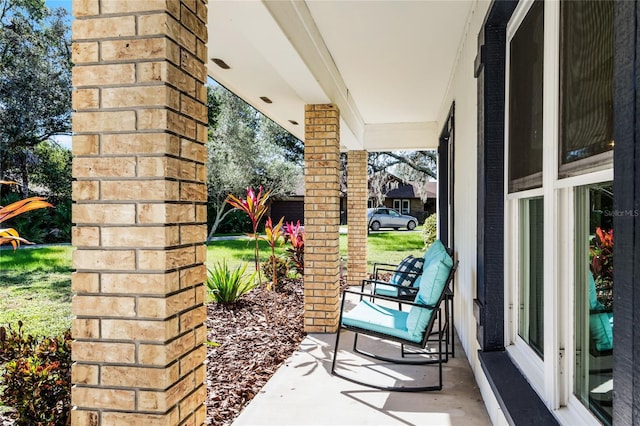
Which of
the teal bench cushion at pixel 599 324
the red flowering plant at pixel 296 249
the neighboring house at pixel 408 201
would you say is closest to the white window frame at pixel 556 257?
the teal bench cushion at pixel 599 324

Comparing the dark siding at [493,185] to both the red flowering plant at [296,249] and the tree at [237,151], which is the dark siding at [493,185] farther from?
the tree at [237,151]

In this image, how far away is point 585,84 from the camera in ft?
4.69

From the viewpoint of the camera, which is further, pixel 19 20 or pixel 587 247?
pixel 19 20

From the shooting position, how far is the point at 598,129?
4.26ft

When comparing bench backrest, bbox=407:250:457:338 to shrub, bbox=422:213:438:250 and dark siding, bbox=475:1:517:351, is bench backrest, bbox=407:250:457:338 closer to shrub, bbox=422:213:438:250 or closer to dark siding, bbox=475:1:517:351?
dark siding, bbox=475:1:517:351

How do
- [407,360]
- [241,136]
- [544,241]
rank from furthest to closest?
[241,136]
[407,360]
[544,241]

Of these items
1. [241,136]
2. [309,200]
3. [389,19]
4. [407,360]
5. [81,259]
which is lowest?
[407,360]

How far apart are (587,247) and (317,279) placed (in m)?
3.38

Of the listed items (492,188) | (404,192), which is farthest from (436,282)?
(404,192)

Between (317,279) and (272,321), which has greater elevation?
(317,279)

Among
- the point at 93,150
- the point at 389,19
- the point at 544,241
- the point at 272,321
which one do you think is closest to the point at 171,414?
the point at 93,150

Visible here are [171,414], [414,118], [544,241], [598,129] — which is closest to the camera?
[598,129]

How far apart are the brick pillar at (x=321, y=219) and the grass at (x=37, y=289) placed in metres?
3.16

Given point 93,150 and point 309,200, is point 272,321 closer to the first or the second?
point 309,200
